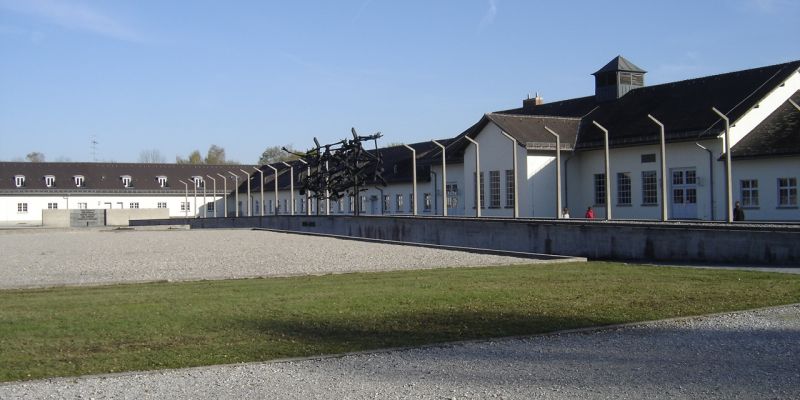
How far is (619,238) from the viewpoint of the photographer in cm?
2462

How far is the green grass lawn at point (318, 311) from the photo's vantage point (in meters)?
9.70

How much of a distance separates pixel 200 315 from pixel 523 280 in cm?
697

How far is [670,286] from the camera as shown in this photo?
15766mm

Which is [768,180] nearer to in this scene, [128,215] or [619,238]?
[619,238]

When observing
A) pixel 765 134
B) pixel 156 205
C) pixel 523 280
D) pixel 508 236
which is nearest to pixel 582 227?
pixel 508 236

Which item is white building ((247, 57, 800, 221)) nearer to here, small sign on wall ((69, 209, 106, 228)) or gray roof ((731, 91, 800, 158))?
gray roof ((731, 91, 800, 158))

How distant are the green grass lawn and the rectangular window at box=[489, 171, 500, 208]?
2683cm

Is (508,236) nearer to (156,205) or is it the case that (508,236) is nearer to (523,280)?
(523,280)

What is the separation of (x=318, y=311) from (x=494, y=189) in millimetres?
33628

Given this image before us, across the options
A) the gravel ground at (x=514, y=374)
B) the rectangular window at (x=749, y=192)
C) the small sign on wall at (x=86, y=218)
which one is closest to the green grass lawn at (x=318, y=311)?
the gravel ground at (x=514, y=374)

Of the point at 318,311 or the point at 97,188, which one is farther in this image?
the point at 97,188

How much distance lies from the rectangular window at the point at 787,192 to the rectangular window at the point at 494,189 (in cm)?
1456

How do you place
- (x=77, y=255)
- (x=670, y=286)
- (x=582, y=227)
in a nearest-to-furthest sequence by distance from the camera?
(x=670, y=286)
(x=582, y=227)
(x=77, y=255)

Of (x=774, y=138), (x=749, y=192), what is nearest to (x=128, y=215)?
(x=749, y=192)
